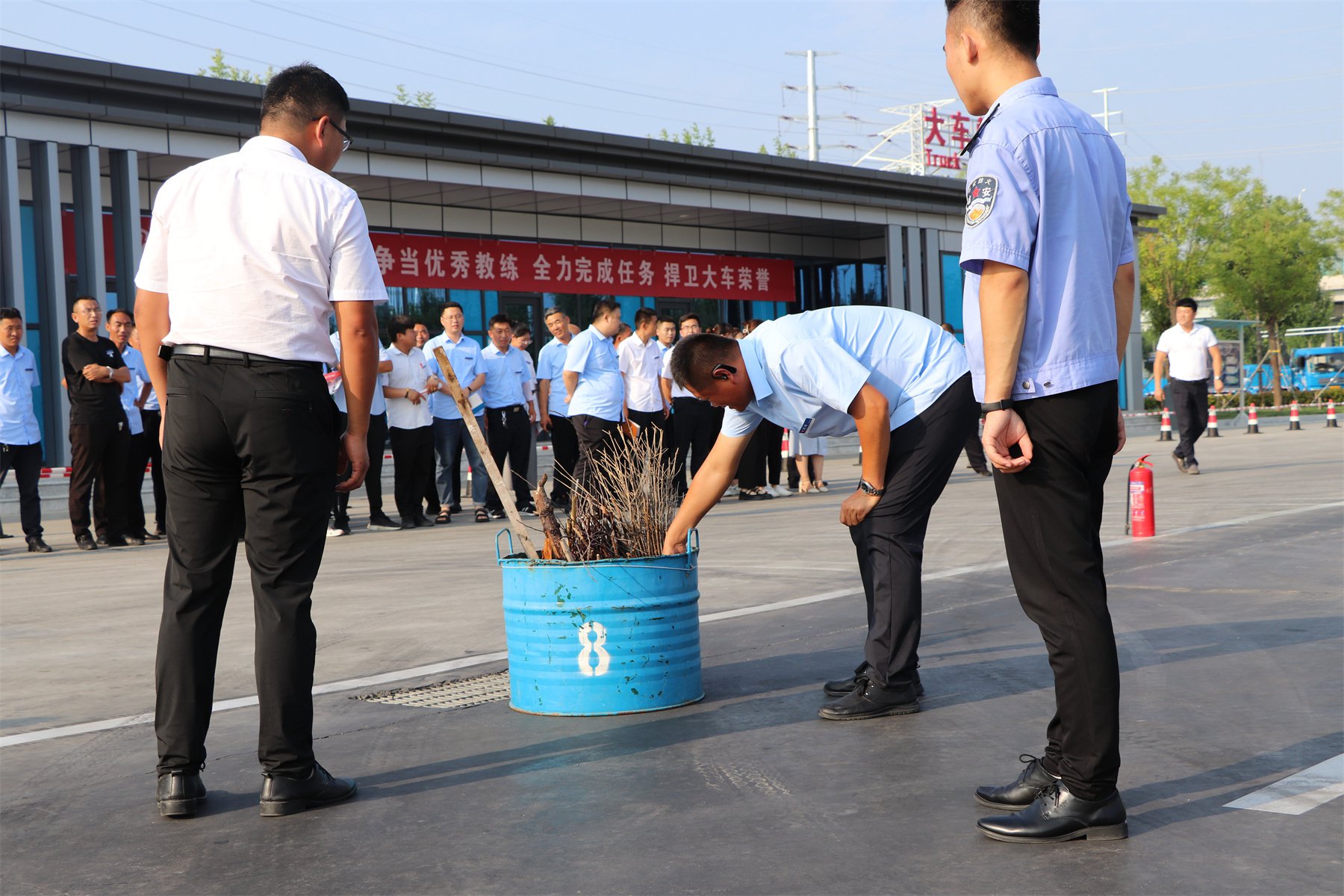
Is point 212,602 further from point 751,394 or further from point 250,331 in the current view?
point 751,394

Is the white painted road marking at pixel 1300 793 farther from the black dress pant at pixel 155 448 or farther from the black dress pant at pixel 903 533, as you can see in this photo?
the black dress pant at pixel 155 448

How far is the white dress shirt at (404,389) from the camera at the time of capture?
13422 mm

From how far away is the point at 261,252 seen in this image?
3.88 m

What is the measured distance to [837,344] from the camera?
4.94 meters

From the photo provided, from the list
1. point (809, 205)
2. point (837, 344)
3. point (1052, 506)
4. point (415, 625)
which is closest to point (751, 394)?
point (837, 344)

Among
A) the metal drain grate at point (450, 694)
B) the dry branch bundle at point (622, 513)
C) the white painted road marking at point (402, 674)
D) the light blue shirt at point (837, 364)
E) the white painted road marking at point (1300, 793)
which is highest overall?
the light blue shirt at point (837, 364)

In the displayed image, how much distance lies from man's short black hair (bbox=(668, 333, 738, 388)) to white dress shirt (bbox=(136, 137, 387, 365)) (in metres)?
1.32

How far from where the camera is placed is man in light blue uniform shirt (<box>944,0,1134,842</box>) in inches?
131

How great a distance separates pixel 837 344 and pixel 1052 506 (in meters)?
1.68

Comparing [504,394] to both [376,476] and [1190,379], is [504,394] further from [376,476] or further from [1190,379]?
[1190,379]

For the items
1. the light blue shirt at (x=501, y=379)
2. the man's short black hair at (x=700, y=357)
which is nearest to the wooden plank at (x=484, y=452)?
the man's short black hair at (x=700, y=357)

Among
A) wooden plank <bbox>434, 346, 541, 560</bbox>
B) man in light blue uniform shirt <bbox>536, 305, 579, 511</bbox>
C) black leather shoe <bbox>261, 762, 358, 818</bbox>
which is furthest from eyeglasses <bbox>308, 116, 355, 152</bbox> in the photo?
man in light blue uniform shirt <bbox>536, 305, 579, 511</bbox>

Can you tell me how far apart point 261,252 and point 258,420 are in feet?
1.64

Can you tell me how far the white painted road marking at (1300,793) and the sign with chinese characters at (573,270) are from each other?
20.5 meters
